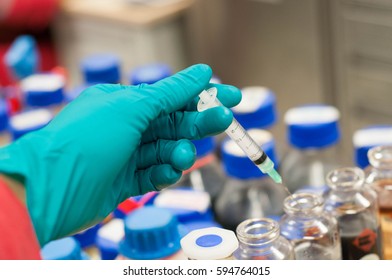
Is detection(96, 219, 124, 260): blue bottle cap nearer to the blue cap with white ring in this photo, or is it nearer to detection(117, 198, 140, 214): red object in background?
detection(117, 198, 140, 214): red object in background

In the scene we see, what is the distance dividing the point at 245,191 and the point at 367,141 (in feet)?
0.75

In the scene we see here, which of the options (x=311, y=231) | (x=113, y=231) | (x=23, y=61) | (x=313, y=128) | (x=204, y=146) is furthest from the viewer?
(x=23, y=61)

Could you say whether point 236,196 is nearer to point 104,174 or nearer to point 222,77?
point 104,174

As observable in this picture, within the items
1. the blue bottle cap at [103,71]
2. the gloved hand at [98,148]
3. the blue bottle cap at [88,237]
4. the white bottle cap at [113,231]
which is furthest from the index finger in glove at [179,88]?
the blue bottle cap at [103,71]

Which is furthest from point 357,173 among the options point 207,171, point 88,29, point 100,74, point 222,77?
point 88,29

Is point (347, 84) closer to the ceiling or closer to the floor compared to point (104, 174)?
closer to the floor

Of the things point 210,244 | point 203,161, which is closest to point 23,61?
point 203,161

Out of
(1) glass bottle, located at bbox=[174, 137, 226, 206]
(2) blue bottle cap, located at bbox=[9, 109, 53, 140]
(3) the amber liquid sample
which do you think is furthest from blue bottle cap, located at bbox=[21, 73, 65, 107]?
(3) the amber liquid sample

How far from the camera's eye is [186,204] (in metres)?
1.09

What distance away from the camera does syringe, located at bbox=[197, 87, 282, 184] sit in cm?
86

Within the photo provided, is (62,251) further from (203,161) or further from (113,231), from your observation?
(203,161)

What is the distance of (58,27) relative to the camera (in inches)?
113

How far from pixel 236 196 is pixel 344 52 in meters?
1.10

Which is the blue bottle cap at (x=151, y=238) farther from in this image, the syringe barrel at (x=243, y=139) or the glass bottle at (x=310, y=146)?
the glass bottle at (x=310, y=146)
